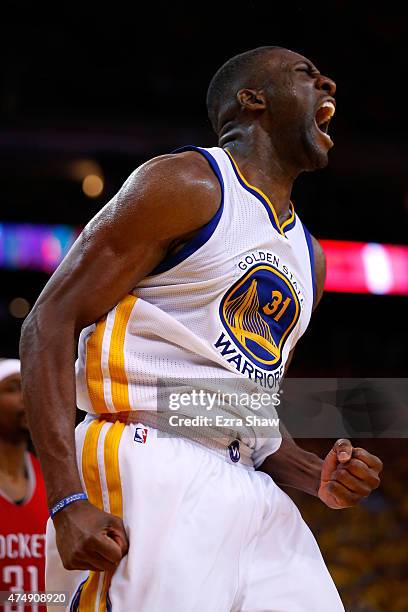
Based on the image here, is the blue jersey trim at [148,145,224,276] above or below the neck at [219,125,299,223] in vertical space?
below

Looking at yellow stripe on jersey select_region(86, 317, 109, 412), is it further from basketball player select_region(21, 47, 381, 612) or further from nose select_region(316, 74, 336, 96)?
nose select_region(316, 74, 336, 96)

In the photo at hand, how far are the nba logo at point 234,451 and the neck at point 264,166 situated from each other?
535mm

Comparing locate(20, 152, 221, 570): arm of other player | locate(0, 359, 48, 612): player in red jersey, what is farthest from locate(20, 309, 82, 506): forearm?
locate(0, 359, 48, 612): player in red jersey

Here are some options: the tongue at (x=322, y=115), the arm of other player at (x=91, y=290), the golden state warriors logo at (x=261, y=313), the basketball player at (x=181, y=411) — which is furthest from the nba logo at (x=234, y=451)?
the tongue at (x=322, y=115)

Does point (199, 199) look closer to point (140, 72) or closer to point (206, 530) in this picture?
point (206, 530)

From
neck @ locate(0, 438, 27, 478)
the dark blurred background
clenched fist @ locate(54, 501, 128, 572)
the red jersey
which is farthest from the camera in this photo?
the dark blurred background

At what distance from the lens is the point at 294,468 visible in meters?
2.05

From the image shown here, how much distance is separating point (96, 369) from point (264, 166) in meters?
0.67

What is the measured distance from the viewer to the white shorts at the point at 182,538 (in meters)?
1.61

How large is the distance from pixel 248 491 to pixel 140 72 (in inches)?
215

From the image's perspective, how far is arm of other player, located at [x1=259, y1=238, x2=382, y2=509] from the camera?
173 cm

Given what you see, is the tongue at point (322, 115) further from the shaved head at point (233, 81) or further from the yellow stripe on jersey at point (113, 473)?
the yellow stripe on jersey at point (113, 473)

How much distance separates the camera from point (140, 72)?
6836 millimetres

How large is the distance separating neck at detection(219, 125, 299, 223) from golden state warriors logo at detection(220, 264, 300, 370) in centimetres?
22
